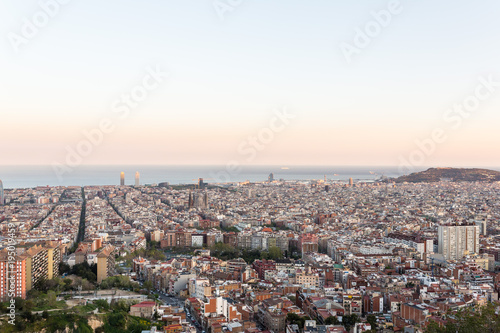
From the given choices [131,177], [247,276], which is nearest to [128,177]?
[131,177]

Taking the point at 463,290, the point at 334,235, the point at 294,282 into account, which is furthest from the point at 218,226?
the point at 463,290

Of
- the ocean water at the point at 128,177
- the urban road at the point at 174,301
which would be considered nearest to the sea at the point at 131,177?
the ocean water at the point at 128,177

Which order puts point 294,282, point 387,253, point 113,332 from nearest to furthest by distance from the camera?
point 113,332
point 294,282
point 387,253

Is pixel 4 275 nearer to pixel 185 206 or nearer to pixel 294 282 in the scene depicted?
pixel 294 282

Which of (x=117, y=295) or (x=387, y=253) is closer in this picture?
(x=117, y=295)

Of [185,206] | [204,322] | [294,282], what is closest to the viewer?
[204,322]

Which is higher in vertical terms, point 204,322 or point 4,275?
point 4,275

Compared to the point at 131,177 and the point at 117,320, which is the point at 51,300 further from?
the point at 131,177

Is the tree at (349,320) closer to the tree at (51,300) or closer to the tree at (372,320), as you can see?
the tree at (372,320)
